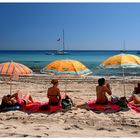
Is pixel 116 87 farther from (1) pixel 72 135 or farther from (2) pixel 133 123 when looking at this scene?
(1) pixel 72 135

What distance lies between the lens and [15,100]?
8180 millimetres

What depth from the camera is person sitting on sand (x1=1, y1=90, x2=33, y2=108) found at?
8023 millimetres

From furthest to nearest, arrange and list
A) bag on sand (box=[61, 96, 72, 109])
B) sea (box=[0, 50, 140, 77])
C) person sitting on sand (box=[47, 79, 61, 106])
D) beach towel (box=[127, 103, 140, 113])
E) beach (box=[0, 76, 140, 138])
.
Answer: sea (box=[0, 50, 140, 77]) < person sitting on sand (box=[47, 79, 61, 106]) < bag on sand (box=[61, 96, 72, 109]) < beach towel (box=[127, 103, 140, 113]) < beach (box=[0, 76, 140, 138])

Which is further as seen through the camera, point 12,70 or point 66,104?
point 12,70

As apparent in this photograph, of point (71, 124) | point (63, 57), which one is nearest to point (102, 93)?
point (71, 124)

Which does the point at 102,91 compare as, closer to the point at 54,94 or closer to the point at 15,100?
the point at 54,94

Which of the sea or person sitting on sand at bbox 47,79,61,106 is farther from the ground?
the sea

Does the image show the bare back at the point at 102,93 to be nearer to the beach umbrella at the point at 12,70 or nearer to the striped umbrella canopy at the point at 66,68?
the striped umbrella canopy at the point at 66,68

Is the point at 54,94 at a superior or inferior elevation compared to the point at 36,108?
superior

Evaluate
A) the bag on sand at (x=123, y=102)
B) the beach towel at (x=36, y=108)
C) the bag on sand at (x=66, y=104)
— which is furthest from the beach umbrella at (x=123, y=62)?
the beach towel at (x=36, y=108)

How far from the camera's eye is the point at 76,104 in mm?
8789

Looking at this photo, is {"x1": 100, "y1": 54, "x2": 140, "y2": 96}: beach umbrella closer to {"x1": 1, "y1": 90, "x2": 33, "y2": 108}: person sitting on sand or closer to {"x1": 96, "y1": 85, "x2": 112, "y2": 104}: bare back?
{"x1": 96, "y1": 85, "x2": 112, "y2": 104}: bare back

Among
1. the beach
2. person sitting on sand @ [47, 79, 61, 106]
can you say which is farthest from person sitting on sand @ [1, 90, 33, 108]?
person sitting on sand @ [47, 79, 61, 106]

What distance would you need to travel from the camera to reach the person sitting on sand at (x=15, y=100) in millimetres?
8023
